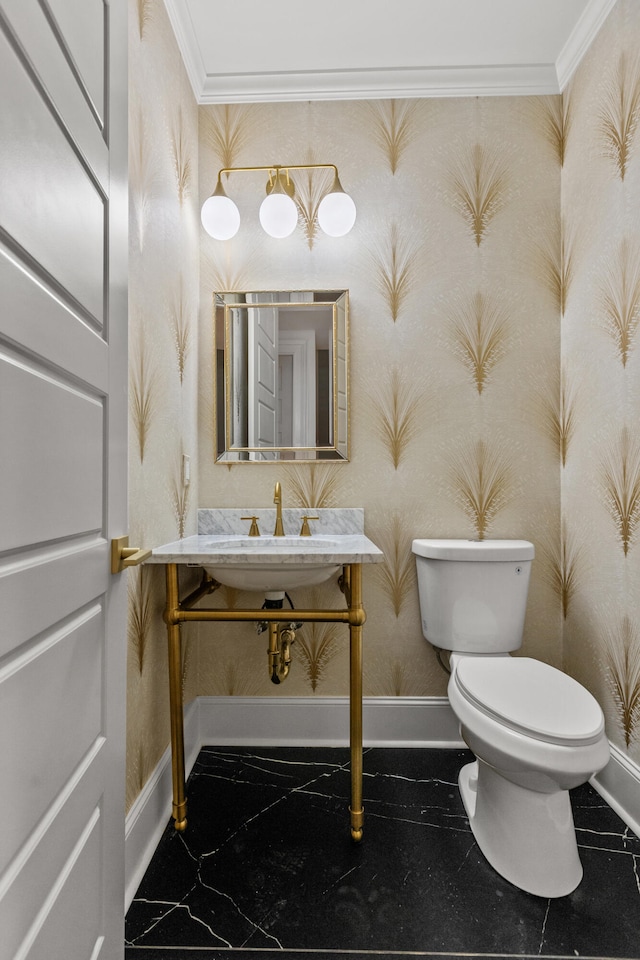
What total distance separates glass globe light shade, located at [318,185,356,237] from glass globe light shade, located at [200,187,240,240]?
31 centimetres

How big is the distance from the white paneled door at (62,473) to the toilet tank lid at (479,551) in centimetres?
114

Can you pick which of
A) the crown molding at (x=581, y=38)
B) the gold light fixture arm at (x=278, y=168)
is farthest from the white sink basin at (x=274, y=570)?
the crown molding at (x=581, y=38)

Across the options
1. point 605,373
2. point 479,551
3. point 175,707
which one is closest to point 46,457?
point 175,707

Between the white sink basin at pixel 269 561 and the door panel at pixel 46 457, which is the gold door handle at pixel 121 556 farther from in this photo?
the white sink basin at pixel 269 561

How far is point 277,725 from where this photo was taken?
196 cm

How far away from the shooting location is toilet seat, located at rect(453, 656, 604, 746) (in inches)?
46.3

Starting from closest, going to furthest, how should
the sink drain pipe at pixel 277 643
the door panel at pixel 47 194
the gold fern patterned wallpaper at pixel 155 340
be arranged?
the door panel at pixel 47 194 < the gold fern patterned wallpaper at pixel 155 340 < the sink drain pipe at pixel 277 643

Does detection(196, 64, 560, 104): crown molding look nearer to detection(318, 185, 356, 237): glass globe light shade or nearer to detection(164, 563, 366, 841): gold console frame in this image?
detection(318, 185, 356, 237): glass globe light shade

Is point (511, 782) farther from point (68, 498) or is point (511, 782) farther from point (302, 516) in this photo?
point (68, 498)

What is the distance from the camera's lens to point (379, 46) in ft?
5.96

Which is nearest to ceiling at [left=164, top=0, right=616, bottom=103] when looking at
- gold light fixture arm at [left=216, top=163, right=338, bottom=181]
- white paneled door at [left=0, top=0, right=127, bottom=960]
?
gold light fixture arm at [left=216, top=163, right=338, bottom=181]

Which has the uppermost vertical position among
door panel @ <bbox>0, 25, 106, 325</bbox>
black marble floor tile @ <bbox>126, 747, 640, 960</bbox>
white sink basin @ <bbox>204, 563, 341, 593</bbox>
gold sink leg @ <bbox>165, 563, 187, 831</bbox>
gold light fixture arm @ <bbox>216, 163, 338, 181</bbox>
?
gold light fixture arm @ <bbox>216, 163, 338, 181</bbox>

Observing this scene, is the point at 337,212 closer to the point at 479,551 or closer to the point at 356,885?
the point at 479,551

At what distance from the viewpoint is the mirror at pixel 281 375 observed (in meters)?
1.97
